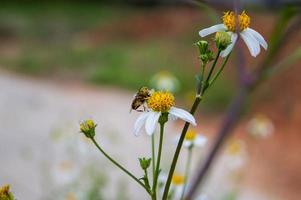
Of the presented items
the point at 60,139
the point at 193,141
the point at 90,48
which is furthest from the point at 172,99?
the point at 90,48

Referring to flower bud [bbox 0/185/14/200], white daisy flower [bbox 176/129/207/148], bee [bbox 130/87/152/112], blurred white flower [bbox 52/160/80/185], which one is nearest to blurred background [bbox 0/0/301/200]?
blurred white flower [bbox 52/160/80/185]

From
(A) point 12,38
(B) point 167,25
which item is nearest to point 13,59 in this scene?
(A) point 12,38

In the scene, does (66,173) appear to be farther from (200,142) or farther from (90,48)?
(90,48)

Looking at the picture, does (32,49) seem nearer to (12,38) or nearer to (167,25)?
(12,38)

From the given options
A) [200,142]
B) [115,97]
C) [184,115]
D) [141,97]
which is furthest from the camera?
[115,97]

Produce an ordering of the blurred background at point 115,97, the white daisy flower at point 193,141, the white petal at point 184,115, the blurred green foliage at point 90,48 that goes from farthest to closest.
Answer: the blurred green foliage at point 90,48 → the blurred background at point 115,97 → the white daisy flower at point 193,141 → the white petal at point 184,115

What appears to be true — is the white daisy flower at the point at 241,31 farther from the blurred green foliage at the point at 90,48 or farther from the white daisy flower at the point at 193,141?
the blurred green foliage at the point at 90,48

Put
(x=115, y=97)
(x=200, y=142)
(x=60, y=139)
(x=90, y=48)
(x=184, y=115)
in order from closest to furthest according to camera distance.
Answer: (x=184, y=115), (x=200, y=142), (x=60, y=139), (x=115, y=97), (x=90, y=48)

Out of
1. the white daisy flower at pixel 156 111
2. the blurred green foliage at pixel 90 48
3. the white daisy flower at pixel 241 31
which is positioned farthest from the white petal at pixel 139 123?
the blurred green foliage at pixel 90 48
